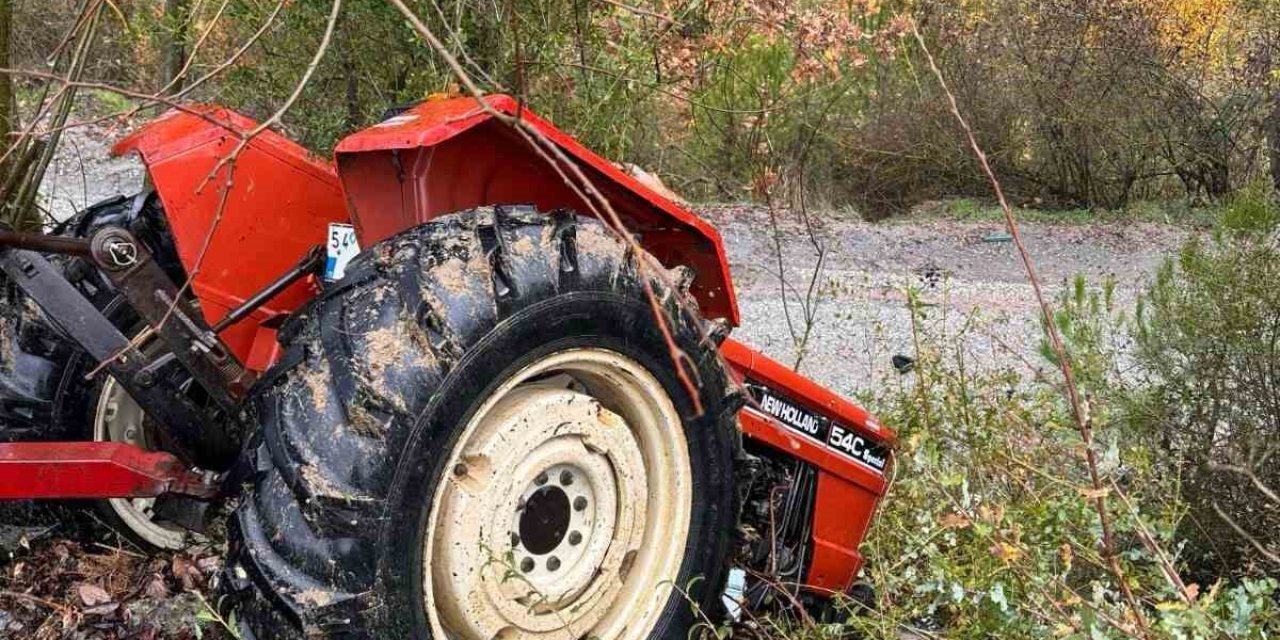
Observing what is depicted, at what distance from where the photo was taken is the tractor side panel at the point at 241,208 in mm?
2934

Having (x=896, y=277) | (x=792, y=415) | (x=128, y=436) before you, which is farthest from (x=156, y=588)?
(x=896, y=277)

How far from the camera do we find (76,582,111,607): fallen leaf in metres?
3.30

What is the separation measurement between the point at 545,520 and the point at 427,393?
593 mm

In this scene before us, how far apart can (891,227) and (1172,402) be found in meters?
8.88

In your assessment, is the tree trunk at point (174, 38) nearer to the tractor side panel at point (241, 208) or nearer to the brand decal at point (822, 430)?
the tractor side panel at point (241, 208)

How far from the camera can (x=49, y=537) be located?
354 cm

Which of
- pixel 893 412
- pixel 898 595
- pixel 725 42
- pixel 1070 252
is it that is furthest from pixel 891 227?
pixel 898 595

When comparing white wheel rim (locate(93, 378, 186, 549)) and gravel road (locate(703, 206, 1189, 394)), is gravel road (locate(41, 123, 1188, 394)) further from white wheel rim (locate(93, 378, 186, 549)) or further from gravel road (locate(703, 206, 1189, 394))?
white wheel rim (locate(93, 378, 186, 549))

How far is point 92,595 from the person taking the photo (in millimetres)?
3320

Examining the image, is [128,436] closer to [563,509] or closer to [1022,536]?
[563,509]

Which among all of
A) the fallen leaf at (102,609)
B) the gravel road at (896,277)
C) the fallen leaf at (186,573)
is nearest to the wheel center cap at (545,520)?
the fallen leaf at (186,573)

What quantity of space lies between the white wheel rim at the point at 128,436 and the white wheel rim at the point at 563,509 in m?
1.37

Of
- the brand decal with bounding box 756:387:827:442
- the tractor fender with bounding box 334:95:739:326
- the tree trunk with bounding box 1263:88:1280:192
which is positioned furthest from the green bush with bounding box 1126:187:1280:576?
the tree trunk with bounding box 1263:88:1280:192

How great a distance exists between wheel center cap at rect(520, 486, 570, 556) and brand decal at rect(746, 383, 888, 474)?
75cm
